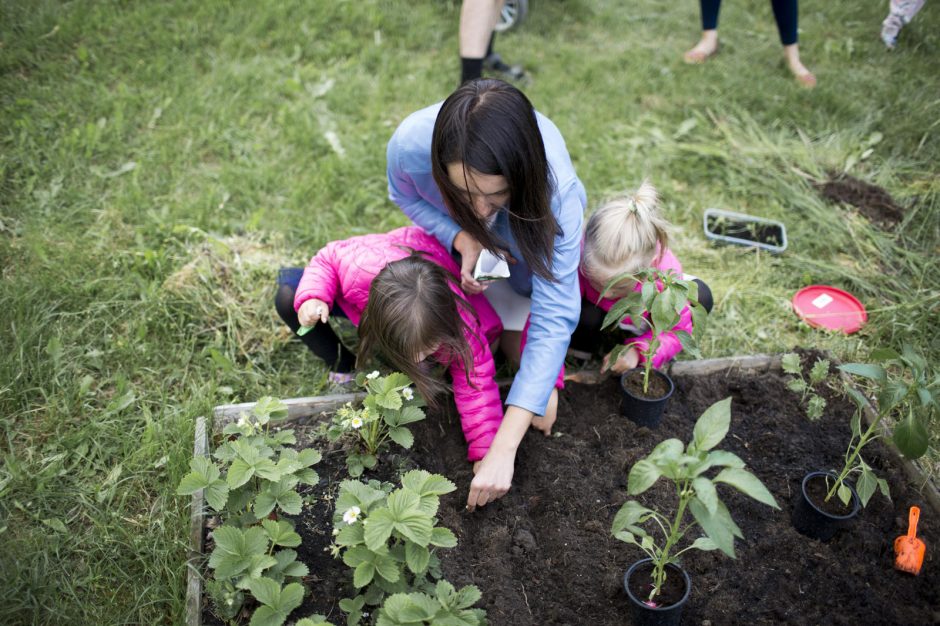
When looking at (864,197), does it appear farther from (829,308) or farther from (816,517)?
(816,517)

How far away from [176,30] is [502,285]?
2915mm

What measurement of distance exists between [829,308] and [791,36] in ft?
7.31

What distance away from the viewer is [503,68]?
4355mm

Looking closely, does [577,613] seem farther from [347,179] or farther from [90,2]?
[90,2]

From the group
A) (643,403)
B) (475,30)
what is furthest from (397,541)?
(475,30)

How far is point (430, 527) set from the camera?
160cm

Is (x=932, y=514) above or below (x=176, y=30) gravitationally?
below

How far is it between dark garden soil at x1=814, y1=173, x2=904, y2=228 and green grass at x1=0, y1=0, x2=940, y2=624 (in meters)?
0.08

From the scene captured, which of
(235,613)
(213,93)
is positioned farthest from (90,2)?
(235,613)

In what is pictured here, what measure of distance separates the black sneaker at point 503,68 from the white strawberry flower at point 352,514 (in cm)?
326

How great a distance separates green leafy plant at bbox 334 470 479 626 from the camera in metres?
1.59

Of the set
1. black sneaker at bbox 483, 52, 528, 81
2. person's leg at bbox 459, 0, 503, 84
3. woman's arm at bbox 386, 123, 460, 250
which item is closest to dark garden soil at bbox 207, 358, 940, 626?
woman's arm at bbox 386, 123, 460, 250

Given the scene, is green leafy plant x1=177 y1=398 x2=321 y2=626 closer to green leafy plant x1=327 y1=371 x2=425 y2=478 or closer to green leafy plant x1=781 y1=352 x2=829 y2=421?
green leafy plant x1=327 y1=371 x2=425 y2=478

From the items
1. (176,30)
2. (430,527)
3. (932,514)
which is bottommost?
(932,514)
